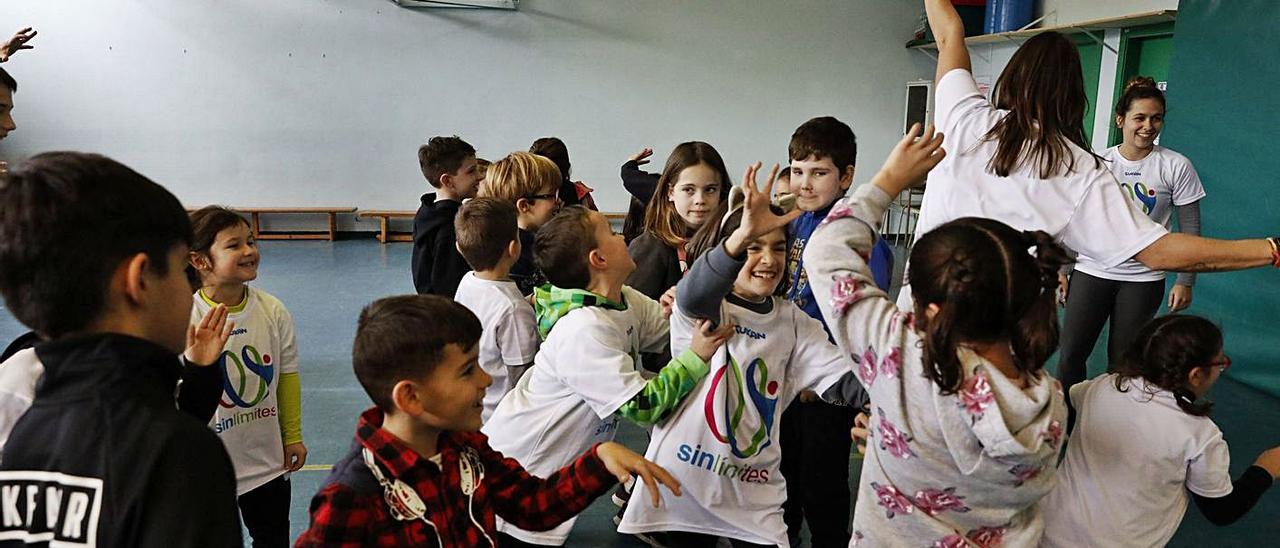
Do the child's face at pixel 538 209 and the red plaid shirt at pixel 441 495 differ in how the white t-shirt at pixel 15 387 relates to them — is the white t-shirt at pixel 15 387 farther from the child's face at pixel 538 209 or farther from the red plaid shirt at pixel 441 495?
the child's face at pixel 538 209

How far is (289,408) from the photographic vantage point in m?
2.22

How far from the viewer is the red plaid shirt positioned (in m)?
1.19

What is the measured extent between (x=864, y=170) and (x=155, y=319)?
9673 millimetres

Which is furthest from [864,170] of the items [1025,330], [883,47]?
[1025,330]

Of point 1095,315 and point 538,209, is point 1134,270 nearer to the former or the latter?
point 1095,315

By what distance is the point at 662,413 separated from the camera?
182 centimetres

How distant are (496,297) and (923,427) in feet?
4.42

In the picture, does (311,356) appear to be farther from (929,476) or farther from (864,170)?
(864,170)

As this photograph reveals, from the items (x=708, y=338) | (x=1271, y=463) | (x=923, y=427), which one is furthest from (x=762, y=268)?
(x=1271, y=463)

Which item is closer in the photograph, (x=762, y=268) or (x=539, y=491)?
(x=539, y=491)

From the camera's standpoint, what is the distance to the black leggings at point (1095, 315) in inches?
130

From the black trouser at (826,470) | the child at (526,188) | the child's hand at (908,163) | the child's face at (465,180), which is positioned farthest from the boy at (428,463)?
the child's face at (465,180)

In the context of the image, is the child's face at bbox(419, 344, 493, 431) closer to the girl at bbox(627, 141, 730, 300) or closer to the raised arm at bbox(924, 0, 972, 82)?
→ the raised arm at bbox(924, 0, 972, 82)

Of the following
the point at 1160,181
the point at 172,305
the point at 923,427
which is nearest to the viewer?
the point at 172,305
